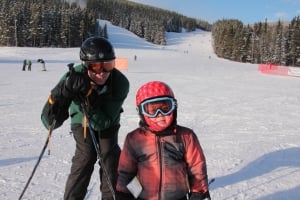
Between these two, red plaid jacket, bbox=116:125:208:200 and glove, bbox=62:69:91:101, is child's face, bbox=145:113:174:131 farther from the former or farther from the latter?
glove, bbox=62:69:91:101

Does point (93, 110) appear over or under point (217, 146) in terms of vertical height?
over

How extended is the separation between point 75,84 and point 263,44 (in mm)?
100920

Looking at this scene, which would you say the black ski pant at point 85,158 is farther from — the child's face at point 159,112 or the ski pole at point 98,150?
the child's face at point 159,112

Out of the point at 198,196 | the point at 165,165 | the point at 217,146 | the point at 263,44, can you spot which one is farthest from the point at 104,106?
the point at 263,44

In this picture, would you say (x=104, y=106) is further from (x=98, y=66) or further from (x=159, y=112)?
(x=159, y=112)

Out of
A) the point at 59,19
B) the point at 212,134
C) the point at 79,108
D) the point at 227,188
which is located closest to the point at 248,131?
the point at 212,134

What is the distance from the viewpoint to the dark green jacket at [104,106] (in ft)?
12.0

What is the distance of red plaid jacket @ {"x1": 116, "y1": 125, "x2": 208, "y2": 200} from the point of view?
3262 millimetres

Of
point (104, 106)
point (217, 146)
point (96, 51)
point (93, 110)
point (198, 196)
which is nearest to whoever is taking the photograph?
point (198, 196)

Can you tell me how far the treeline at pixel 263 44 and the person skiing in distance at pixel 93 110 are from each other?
87.0 m

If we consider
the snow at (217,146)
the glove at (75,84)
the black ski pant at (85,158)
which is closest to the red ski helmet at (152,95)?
the glove at (75,84)

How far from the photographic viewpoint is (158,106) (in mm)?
3223

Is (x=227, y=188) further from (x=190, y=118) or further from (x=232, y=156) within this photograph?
(x=190, y=118)

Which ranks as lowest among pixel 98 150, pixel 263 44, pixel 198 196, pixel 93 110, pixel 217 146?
pixel 217 146
